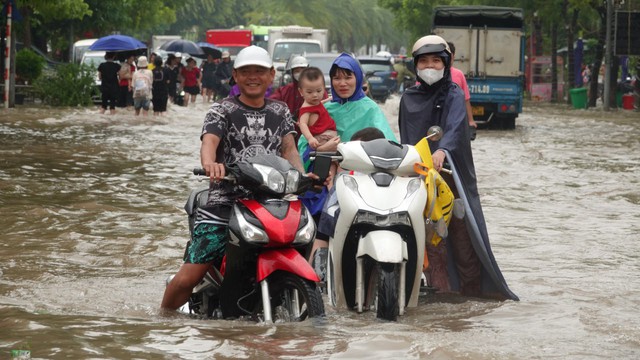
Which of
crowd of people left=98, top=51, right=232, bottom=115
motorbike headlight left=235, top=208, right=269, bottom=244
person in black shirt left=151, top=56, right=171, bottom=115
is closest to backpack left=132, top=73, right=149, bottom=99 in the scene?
crowd of people left=98, top=51, right=232, bottom=115

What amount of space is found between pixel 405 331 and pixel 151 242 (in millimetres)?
4056

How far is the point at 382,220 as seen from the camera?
656 centimetres

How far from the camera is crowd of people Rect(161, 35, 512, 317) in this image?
627cm

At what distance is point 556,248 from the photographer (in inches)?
395

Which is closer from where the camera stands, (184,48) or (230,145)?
(230,145)

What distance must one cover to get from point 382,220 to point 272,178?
884 mm

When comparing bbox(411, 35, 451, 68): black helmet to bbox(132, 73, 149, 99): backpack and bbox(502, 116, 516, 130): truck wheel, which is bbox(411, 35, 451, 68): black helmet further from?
bbox(502, 116, 516, 130): truck wheel

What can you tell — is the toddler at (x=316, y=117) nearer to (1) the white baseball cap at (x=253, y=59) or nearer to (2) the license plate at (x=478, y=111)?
(1) the white baseball cap at (x=253, y=59)

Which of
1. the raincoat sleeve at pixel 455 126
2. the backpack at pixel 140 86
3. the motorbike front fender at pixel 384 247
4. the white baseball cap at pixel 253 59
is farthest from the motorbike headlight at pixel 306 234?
the backpack at pixel 140 86

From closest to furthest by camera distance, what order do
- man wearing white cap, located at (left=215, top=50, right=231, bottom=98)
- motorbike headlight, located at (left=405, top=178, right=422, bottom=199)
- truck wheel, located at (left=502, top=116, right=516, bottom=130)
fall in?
motorbike headlight, located at (left=405, top=178, right=422, bottom=199) → truck wheel, located at (left=502, top=116, right=516, bottom=130) → man wearing white cap, located at (left=215, top=50, right=231, bottom=98)

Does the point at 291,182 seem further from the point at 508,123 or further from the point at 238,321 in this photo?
the point at 508,123

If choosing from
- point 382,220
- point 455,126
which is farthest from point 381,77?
point 382,220

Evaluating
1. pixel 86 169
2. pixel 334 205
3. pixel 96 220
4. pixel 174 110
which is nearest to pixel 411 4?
pixel 174 110

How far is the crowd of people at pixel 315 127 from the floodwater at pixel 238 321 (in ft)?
1.16
